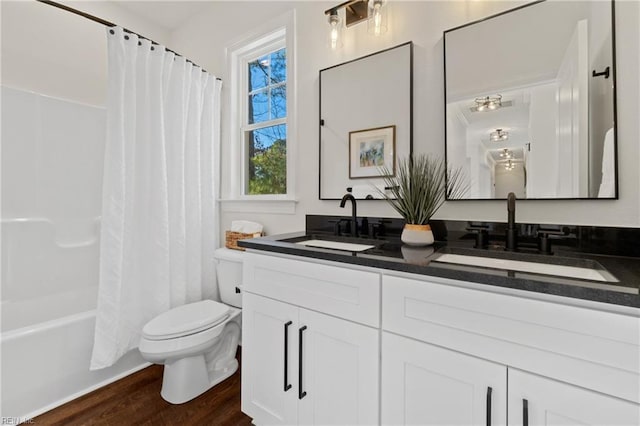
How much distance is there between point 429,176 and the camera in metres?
1.36

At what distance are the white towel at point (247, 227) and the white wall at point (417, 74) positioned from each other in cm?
6

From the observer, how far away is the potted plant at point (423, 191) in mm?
1247

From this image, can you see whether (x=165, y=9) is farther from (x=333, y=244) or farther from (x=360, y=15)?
(x=333, y=244)

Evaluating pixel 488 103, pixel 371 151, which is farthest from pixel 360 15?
pixel 488 103

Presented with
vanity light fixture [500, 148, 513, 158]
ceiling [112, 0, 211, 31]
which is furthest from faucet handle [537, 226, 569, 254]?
ceiling [112, 0, 211, 31]

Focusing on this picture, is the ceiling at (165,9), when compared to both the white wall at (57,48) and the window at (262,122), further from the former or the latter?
the window at (262,122)

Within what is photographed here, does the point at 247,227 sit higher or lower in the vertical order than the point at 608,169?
lower

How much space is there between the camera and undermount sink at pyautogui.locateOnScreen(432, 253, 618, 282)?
0.86 m

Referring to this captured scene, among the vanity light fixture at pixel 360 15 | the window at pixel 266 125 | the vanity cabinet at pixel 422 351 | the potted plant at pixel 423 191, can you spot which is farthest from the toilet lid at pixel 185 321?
the vanity light fixture at pixel 360 15

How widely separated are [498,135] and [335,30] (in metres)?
1.04

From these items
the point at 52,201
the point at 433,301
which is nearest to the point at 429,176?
the point at 433,301

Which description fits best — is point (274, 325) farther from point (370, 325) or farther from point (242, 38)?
point (242, 38)

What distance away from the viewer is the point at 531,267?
3.25ft

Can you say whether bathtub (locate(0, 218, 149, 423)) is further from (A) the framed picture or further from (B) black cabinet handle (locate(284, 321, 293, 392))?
(A) the framed picture
